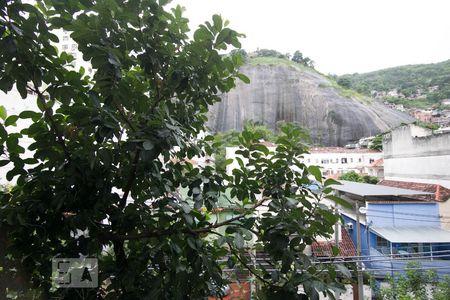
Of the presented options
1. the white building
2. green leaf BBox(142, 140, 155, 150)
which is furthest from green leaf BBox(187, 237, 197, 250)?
the white building

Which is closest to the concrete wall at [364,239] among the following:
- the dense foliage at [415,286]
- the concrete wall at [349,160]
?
the dense foliage at [415,286]

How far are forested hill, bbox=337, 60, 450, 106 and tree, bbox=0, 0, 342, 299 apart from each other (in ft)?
85.1

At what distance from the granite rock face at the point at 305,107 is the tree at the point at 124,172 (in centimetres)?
2188

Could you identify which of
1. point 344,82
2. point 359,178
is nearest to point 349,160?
point 359,178

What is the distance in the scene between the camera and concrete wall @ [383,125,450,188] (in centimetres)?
931

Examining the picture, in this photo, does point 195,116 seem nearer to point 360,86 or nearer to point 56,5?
point 56,5

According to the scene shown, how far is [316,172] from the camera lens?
1.01 meters

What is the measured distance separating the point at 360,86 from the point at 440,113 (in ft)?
34.1

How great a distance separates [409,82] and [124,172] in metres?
33.8

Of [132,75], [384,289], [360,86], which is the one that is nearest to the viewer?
[132,75]

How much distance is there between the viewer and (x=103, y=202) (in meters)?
0.93

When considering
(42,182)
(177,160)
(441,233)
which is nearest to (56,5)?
(42,182)

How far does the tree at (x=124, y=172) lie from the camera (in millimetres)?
804

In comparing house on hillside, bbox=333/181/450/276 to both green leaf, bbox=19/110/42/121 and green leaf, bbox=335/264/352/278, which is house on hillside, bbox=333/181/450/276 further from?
green leaf, bbox=19/110/42/121
